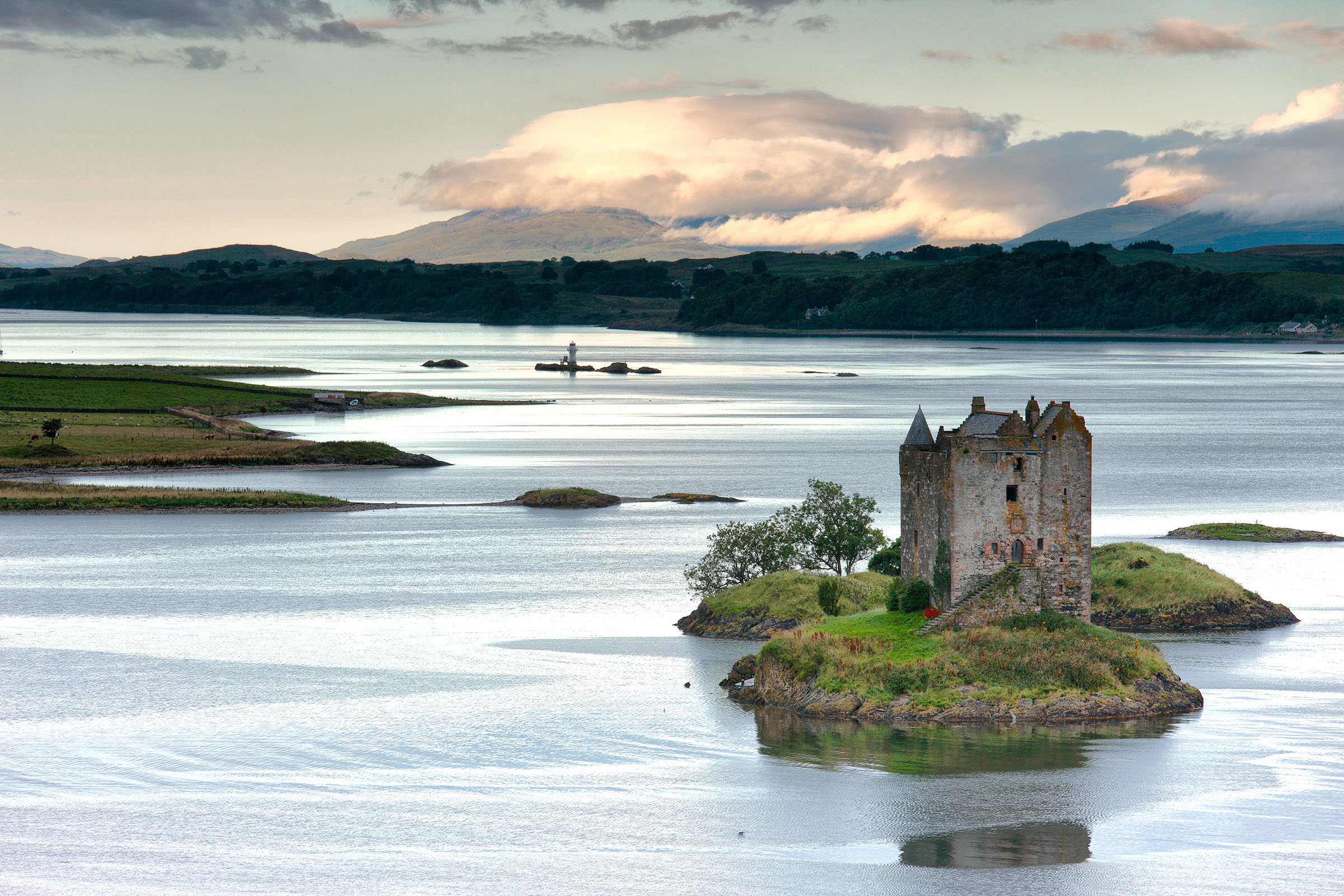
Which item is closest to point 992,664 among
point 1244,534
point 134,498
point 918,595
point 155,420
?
point 918,595

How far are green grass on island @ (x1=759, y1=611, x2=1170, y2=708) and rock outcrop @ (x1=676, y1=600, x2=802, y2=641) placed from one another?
10479mm

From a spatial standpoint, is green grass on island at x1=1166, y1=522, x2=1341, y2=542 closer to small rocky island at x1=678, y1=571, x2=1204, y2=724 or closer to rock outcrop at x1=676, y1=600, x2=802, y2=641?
rock outcrop at x1=676, y1=600, x2=802, y2=641

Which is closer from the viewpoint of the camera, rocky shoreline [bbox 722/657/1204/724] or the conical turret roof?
rocky shoreline [bbox 722/657/1204/724]

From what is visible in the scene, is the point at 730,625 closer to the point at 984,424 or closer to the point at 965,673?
the point at 965,673

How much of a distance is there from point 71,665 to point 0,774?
14838 mm

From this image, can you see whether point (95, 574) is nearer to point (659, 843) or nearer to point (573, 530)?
point (573, 530)

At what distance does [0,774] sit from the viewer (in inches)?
1747

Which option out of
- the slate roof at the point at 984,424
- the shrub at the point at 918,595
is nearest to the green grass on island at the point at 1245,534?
the slate roof at the point at 984,424

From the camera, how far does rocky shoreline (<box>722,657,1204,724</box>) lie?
1859 inches

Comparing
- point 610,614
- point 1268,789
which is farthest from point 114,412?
point 1268,789

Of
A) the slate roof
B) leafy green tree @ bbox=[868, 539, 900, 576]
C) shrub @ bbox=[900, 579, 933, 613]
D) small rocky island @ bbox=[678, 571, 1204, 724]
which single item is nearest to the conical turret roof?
the slate roof

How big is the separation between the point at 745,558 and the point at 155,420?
89.9m

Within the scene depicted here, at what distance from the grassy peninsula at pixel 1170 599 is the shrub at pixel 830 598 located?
42.4 feet

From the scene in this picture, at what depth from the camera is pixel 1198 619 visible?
211ft
